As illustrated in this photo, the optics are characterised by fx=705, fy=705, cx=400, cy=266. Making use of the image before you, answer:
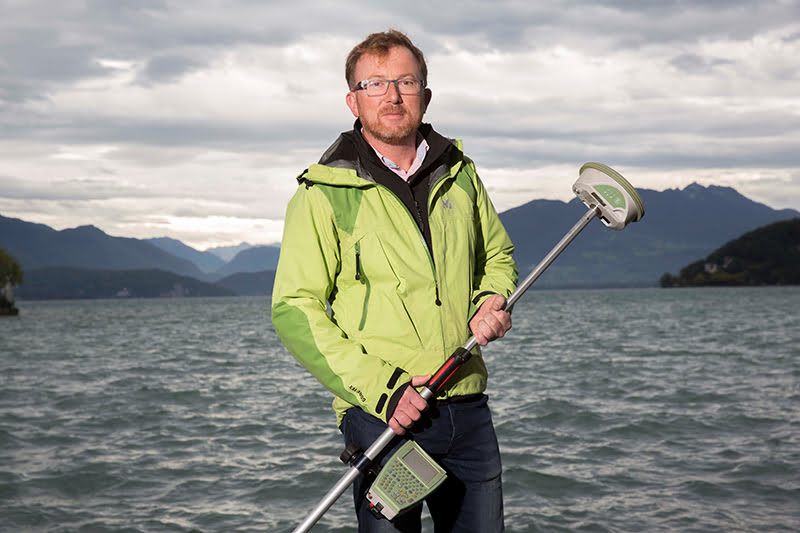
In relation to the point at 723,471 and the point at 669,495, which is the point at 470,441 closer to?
the point at 669,495

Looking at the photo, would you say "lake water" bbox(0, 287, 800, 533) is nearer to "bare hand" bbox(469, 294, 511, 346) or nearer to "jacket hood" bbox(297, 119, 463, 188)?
"bare hand" bbox(469, 294, 511, 346)

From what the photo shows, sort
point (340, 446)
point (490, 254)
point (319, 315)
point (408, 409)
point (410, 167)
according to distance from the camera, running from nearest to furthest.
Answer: point (408, 409)
point (319, 315)
point (410, 167)
point (490, 254)
point (340, 446)

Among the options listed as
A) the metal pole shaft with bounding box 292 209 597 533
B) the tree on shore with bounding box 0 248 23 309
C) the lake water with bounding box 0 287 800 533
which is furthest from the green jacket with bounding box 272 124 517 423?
the tree on shore with bounding box 0 248 23 309

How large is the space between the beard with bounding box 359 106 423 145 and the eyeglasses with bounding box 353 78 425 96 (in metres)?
0.08

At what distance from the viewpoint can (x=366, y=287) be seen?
10.8 ft

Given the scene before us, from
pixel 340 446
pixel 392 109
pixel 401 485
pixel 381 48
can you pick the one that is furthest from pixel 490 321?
pixel 340 446

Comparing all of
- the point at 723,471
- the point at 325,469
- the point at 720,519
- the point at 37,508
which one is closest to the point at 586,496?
the point at 720,519

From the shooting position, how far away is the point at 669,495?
9.30m

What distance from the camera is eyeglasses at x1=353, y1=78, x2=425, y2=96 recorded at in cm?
334

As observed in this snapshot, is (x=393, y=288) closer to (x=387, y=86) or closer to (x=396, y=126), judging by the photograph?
(x=396, y=126)

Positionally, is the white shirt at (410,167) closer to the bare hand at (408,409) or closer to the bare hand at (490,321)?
the bare hand at (490,321)

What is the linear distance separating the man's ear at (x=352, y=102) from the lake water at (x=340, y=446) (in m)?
6.25

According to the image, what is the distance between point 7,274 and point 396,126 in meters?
113

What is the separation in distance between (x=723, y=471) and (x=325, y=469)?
19.8 feet
